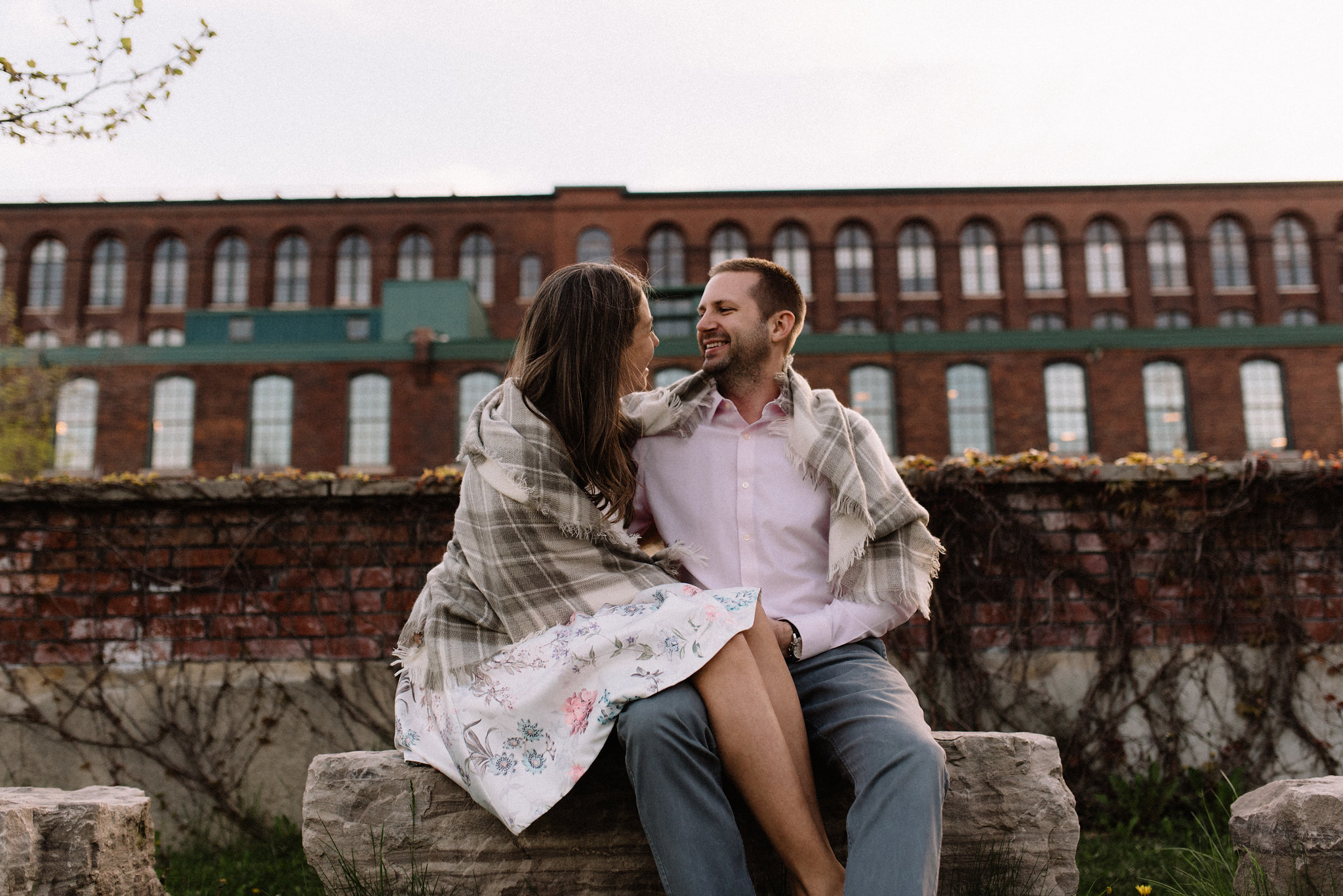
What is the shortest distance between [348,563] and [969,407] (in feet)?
78.7

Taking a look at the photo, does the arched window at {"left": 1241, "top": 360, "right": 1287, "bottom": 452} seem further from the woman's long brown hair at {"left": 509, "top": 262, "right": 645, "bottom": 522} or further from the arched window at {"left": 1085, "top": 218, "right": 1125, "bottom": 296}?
the woman's long brown hair at {"left": 509, "top": 262, "right": 645, "bottom": 522}

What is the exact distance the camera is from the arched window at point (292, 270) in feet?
123

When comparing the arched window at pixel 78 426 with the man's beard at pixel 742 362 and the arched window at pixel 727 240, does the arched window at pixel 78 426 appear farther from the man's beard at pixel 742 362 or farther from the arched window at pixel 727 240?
the man's beard at pixel 742 362

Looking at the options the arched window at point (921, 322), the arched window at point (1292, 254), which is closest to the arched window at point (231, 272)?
the arched window at point (921, 322)

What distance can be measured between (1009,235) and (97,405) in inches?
1313

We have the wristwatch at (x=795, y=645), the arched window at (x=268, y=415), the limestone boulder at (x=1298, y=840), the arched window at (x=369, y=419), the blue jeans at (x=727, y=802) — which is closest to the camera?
the blue jeans at (x=727, y=802)

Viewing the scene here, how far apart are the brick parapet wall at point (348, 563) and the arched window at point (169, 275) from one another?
38104 millimetres

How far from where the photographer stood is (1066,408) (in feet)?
83.9

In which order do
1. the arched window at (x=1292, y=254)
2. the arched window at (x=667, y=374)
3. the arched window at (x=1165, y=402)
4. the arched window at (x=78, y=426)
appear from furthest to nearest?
1. the arched window at (x=1292, y=254)
2. the arched window at (x=78, y=426)
3. the arched window at (x=667, y=374)
4. the arched window at (x=1165, y=402)

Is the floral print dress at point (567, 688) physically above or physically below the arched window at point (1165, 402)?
below

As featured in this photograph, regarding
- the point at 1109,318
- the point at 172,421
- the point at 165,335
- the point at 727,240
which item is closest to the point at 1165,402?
the point at 1109,318

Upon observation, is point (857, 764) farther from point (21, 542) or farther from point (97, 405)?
point (97, 405)

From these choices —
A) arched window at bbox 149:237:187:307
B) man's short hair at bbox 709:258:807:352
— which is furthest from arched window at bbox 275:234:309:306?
man's short hair at bbox 709:258:807:352

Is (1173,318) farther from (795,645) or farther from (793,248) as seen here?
(795,645)
